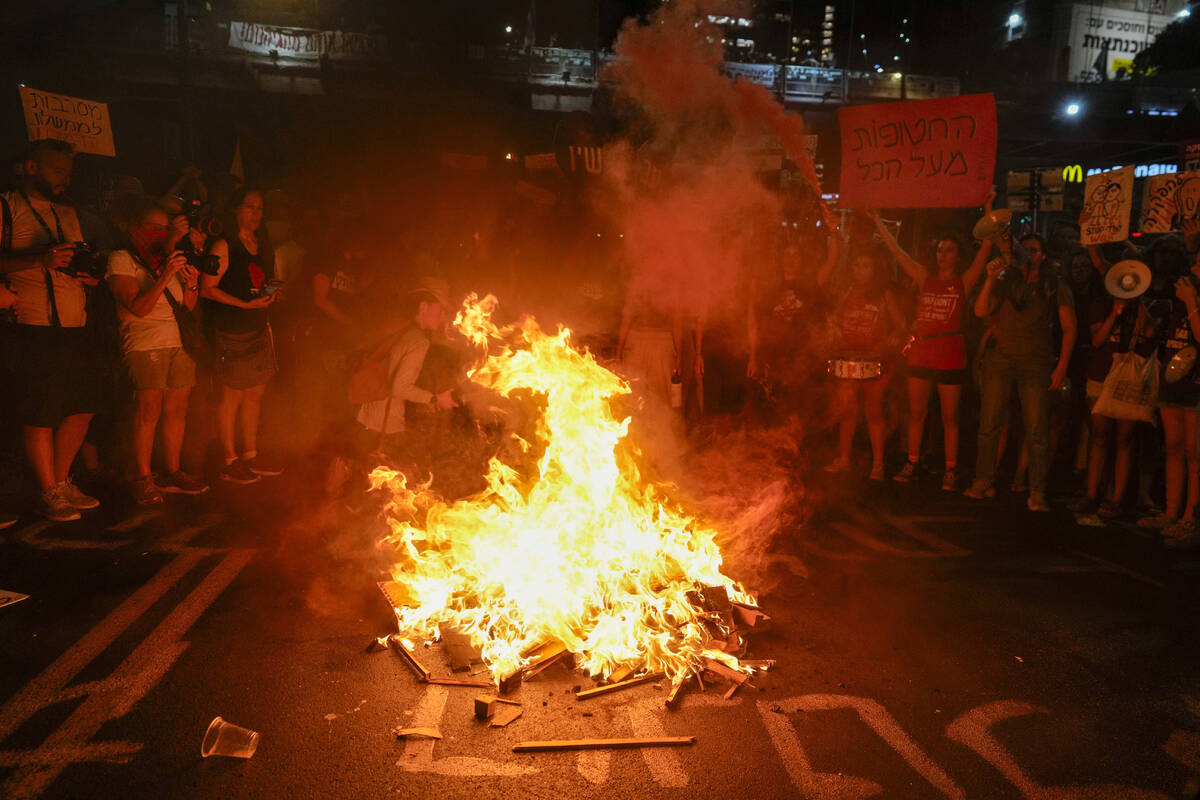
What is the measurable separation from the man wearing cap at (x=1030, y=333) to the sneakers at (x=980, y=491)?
13.5 inches

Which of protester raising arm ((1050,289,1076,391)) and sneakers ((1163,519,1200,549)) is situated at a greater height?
protester raising arm ((1050,289,1076,391))

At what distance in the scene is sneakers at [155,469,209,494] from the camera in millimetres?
6344

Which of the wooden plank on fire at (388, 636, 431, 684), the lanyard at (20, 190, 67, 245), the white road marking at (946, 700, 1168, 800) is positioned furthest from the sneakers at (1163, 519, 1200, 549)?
the lanyard at (20, 190, 67, 245)

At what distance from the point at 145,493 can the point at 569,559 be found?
12.9 feet

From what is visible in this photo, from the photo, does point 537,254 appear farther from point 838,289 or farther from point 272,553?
point 272,553

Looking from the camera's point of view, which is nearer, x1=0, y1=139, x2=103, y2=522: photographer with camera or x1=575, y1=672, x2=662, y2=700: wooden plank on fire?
x1=575, y1=672, x2=662, y2=700: wooden plank on fire

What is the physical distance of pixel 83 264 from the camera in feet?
18.1

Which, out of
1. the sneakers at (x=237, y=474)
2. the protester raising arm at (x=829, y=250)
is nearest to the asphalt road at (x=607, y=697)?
the sneakers at (x=237, y=474)

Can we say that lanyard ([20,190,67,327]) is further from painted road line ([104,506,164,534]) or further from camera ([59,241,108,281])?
painted road line ([104,506,164,534])

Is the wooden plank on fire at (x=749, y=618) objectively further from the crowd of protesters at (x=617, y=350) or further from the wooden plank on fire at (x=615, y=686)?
the crowd of protesters at (x=617, y=350)

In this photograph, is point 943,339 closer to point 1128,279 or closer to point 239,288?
point 1128,279

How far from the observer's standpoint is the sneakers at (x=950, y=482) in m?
7.12

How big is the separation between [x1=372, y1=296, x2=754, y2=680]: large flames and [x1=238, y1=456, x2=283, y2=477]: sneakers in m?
2.20

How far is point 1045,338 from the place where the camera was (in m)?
6.61
